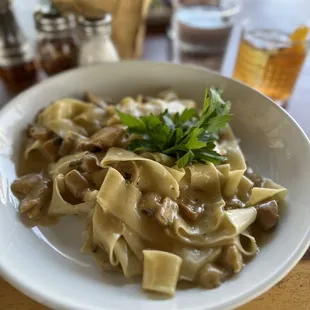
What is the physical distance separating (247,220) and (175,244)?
1.24 feet

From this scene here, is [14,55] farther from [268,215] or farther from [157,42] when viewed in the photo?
[268,215]

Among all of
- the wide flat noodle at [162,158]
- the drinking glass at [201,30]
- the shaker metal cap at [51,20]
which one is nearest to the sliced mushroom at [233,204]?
the wide flat noodle at [162,158]

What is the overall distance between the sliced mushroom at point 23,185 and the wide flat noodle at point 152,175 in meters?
0.42

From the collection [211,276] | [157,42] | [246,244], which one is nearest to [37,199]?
[211,276]

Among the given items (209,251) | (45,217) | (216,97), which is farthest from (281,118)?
(45,217)

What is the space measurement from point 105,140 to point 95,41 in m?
1.05

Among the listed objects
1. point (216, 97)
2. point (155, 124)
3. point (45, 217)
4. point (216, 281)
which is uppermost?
point (216, 97)

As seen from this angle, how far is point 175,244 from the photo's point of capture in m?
2.06

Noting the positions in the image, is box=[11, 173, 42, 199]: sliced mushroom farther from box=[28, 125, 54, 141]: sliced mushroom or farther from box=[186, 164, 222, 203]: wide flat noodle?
box=[186, 164, 222, 203]: wide flat noodle

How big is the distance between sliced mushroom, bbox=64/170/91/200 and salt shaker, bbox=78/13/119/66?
3.97 ft

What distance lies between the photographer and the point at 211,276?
190 cm

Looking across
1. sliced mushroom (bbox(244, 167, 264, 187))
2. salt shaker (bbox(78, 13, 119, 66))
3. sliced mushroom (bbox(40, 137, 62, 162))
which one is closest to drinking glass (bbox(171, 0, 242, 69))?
salt shaker (bbox(78, 13, 119, 66))

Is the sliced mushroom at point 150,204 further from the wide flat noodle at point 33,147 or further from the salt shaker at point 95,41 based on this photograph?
the salt shaker at point 95,41

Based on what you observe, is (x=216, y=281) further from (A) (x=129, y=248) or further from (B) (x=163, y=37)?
(B) (x=163, y=37)
